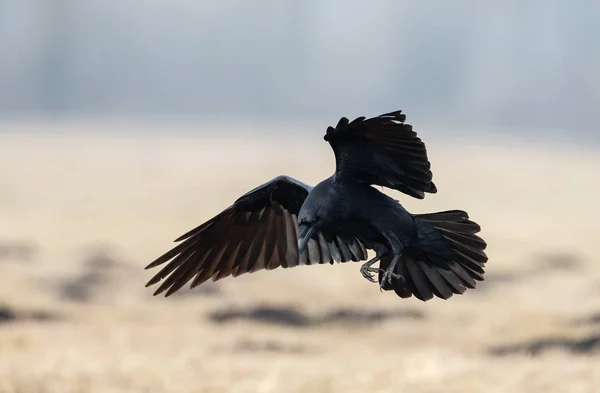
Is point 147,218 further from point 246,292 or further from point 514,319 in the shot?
point 514,319

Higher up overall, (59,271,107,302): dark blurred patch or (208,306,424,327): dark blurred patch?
(59,271,107,302): dark blurred patch

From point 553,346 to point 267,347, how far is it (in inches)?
143

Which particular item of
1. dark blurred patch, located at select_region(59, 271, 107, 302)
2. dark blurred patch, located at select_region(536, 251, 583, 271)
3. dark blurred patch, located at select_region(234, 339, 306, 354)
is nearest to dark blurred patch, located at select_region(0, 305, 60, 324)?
dark blurred patch, located at select_region(59, 271, 107, 302)

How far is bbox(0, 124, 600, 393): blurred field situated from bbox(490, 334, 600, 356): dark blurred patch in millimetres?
39

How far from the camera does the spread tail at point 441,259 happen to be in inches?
317

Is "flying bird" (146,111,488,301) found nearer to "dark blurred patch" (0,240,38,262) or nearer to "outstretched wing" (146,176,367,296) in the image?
"outstretched wing" (146,176,367,296)

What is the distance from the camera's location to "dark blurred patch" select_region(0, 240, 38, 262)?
906 inches

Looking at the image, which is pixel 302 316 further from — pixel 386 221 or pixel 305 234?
pixel 305 234

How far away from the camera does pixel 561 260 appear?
25359 mm

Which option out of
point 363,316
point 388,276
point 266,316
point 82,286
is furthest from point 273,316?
point 388,276

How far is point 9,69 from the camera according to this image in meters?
124

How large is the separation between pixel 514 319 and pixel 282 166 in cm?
3731

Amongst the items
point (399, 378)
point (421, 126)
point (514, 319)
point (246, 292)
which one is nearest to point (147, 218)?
point (246, 292)

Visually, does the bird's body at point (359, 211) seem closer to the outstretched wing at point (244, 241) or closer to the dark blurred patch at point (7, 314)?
the outstretched wing at point (244, 241)
